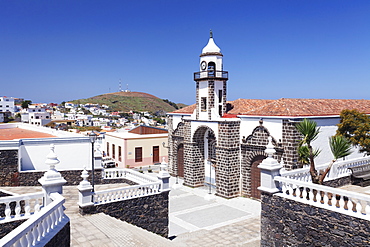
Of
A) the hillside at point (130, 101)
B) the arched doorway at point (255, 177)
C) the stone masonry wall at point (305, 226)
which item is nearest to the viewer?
the stone masonry wall at point (305, 226)

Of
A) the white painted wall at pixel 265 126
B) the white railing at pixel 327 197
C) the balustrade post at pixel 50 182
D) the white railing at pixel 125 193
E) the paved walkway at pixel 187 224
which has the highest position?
the white painted wall at pixel 265 126

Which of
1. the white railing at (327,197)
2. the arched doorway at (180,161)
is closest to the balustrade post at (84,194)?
the white railing at (327,197)

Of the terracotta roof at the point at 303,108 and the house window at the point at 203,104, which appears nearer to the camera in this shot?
the terracotta roof at the point at 303,108

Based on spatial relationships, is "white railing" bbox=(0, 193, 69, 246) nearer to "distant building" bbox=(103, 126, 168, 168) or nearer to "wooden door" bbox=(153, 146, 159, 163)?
"distant building" bbox=(103, 126, 168, 168)

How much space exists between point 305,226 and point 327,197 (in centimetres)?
106

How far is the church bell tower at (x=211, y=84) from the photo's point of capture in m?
18.9

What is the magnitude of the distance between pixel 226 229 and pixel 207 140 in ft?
27.4

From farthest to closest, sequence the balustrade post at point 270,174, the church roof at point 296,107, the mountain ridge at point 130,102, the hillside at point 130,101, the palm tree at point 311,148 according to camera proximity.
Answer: the hillside at point 130,101, the mountain ridge at point 130,102, the church roof at point 296,107, the balustrade post at point 270,174, the palm tree at point 311,148

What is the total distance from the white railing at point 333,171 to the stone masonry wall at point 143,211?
4744 millimetres

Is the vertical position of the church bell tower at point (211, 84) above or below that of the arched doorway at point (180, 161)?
above

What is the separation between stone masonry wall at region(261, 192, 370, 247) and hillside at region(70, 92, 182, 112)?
A: 119m

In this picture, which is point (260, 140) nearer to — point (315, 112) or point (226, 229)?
point (315, 112)

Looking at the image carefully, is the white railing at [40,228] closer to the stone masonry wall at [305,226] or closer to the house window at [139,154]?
the stone masonry wall at [305,226]

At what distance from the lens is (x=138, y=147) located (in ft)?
86.9
